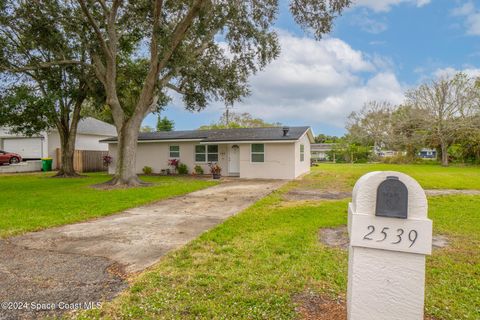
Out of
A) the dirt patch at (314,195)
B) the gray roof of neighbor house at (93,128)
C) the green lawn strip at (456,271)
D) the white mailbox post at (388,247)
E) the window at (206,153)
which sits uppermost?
the gray roof of neighbor house at (93,128)

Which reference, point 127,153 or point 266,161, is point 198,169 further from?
point 127,153

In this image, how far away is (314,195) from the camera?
1055 centimetres

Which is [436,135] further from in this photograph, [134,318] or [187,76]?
[134,318]

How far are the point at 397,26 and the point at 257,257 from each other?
11241 millimetres

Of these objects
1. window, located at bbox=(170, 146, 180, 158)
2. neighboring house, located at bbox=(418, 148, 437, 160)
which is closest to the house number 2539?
window, located at bbox=(170, 146, 180, 158)

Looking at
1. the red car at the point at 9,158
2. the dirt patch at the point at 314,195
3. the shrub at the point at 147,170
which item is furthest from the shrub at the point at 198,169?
the red car at the point at 9,158

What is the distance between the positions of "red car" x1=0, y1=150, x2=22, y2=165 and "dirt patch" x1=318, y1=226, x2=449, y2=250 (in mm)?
25621

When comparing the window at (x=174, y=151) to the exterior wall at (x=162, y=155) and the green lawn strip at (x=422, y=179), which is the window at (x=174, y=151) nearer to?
the exterior wall at (x=162, y=155)

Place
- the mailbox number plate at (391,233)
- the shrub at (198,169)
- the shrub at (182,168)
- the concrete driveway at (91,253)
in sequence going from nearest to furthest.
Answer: the mailbox number plate at (391,233), the concrete driveway at (91,253), the shrub at (198,169), the shrub at (182,168)

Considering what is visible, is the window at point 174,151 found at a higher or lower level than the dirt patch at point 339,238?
higher

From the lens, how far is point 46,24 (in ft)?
42.4

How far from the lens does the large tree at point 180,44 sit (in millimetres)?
11836

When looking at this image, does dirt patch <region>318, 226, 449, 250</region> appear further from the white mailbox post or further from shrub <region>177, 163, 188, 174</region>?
shrub <region>177, 163, 188, 174</region>

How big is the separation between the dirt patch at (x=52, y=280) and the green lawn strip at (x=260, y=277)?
1.22 ft
